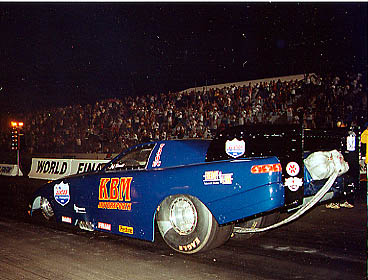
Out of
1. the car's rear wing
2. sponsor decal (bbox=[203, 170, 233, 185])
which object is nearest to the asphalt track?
the car's rear wing

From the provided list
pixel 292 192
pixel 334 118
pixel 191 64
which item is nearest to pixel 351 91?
pixel 334 118

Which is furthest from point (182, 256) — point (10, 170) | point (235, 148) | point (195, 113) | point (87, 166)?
point (10, 170)

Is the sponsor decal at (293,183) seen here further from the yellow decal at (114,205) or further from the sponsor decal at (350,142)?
the yellow decal at (114,205)

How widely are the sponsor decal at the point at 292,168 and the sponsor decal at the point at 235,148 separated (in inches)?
26.4

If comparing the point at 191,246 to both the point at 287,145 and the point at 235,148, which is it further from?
the point at 287,145

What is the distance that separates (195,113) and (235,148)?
14459 mm

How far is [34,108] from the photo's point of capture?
33344 millimetres

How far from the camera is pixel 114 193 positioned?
5.99 meters

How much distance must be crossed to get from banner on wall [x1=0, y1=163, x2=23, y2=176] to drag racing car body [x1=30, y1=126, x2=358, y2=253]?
14485 mm

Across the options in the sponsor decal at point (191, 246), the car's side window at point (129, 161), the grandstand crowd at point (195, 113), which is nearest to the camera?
the sponsor decal at point (191, 246)

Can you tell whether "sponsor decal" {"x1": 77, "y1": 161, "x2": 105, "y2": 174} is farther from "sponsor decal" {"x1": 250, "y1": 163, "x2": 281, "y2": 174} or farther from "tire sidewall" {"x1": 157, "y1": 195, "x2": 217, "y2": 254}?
"sponsor decal" {"x1": 250, "y1": 163, "x2": 281, "y2": 174}

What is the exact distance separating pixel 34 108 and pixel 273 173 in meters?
31.2

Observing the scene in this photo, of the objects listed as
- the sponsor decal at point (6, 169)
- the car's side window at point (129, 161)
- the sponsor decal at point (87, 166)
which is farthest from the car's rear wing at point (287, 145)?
the sponsor decal at point (6, 169)

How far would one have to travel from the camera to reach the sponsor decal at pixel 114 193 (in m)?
5.84
